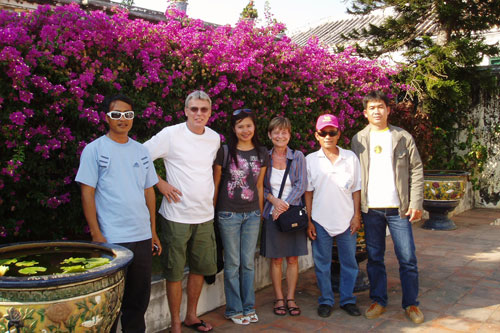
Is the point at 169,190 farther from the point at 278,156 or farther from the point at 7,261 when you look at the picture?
the point at 7,261

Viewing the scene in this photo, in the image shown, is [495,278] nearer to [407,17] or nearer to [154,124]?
[154,124]

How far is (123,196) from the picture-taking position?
292cm

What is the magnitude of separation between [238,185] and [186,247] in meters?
0.67

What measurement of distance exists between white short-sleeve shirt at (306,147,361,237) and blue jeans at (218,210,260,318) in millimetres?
603

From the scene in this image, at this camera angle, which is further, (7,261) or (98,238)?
(98,238)

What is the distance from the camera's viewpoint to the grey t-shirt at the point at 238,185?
12.5ft

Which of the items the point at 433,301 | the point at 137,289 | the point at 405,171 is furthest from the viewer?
the point at 433,301

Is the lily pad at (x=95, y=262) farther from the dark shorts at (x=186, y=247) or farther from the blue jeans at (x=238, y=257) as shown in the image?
the blue jeans at (x=238, y=257)

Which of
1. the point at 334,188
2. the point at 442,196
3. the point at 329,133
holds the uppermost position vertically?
the point at 329,133

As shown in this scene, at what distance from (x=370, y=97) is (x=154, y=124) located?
6.52 ft

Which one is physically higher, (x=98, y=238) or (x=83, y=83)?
(x=83, y=83)

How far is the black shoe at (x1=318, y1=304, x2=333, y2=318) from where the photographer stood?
4.11 m

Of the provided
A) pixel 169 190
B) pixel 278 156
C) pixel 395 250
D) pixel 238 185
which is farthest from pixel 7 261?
pixel 395 250

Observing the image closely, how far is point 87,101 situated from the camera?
3646mm
